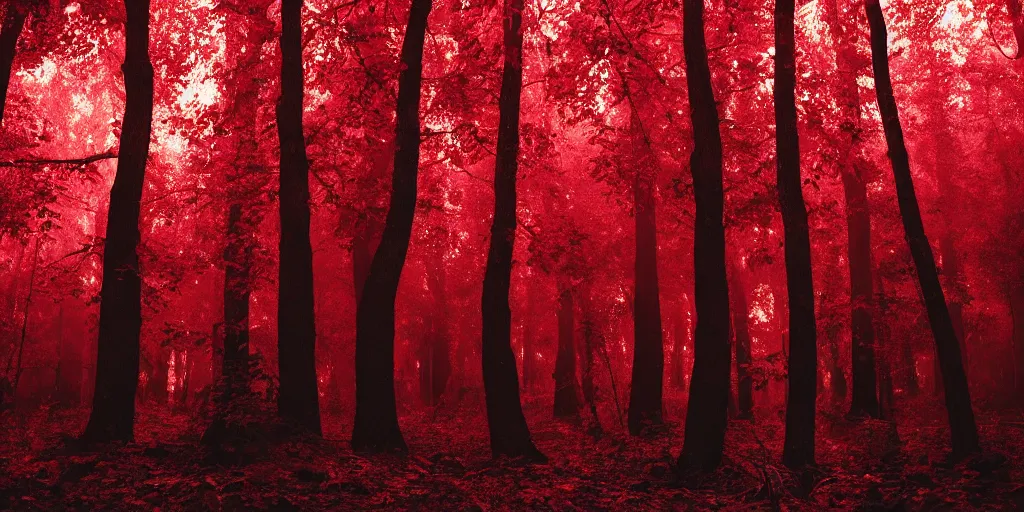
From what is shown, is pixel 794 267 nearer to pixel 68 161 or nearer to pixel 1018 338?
pixel 68 161

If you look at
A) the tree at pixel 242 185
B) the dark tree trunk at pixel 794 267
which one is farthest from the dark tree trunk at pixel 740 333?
the tree at pixel 242 185

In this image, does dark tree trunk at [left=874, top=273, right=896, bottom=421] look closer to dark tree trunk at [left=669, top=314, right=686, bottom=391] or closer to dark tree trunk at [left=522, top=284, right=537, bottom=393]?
dark tree trunk at [left=522, top=284, right=537, bottom=393]

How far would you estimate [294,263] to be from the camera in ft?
40.0

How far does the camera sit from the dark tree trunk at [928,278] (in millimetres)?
11820

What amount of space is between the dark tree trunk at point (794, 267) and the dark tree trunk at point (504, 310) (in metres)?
4.29

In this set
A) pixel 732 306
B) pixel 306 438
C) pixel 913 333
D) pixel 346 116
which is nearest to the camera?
pixel 306 438

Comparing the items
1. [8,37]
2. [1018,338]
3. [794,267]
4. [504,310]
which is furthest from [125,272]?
[1018,338]

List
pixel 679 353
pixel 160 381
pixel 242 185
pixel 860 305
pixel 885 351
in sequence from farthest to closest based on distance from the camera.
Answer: pixel 679 353, pixel 160 381, pixel 885 351, pixel 860 305, pixel 242 185

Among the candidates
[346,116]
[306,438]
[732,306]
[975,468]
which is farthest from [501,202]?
[732,306]

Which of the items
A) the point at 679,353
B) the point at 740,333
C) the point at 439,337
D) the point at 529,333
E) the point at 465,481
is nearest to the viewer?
the point at 465,481

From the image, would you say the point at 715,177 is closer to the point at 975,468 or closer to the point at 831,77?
the point at 975,468

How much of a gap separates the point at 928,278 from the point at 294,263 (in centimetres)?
1087

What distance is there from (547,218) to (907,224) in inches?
520

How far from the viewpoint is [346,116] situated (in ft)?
45.2
